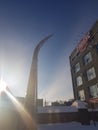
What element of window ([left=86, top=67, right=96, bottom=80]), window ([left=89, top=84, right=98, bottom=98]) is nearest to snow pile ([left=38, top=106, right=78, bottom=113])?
window ([left=89, top=84, right=98, bottom=98])

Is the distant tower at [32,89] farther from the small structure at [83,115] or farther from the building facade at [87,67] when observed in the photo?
the building facade at [87,67]

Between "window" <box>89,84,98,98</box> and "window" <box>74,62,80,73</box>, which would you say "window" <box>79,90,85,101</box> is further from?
"window" <box>74,62,80,73</box>

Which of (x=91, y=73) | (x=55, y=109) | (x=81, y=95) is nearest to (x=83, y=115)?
(x=55, y=109)

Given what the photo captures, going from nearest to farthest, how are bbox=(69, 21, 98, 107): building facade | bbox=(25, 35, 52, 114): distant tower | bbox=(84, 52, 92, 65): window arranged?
bbox=(25, 35, 52, 114): distant tower → bbox=(69, 21, 98, 107): building facade → bbox=(84, 52, 92, 65): window

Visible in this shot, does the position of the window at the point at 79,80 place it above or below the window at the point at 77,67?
below

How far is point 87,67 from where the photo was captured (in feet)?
109

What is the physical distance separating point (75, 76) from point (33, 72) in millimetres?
31842

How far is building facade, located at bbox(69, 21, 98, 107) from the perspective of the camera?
30.1 meters

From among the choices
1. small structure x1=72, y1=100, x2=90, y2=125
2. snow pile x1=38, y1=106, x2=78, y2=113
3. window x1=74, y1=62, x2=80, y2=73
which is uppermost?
window x1=74, y1=62, x2=80, y2=73

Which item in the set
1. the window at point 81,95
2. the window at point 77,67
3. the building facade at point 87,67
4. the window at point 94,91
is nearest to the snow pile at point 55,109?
the building facade at point 87,67

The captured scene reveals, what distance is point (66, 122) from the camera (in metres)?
19.1

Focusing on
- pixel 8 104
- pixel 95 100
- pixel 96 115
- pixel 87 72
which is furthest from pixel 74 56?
pixel 8 104

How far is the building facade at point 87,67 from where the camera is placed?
98.6ft

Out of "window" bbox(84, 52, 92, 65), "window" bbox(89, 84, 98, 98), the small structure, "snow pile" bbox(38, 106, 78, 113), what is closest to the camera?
the small structure
